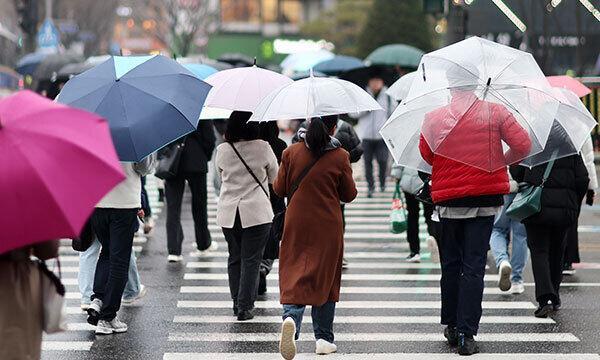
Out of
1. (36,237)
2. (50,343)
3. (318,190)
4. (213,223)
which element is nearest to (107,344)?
(50,343)

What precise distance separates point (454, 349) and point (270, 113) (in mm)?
2141

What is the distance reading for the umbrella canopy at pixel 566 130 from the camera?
27.8 feet

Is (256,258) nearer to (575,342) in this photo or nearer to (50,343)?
(50,343)

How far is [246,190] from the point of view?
945 cm

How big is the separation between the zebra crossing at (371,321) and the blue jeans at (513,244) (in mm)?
292

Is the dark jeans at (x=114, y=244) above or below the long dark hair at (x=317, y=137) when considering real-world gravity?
below

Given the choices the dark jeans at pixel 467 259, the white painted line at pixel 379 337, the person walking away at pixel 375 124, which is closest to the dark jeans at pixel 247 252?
the white painted line at pixel 379 337

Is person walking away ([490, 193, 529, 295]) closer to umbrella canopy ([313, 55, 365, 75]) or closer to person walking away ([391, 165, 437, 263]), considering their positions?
person walking away ([391, 165, 437, 263])

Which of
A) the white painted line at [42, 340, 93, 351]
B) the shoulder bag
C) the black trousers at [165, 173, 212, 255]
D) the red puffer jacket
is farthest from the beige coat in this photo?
the black trousers at [165, 173, 212, 255]

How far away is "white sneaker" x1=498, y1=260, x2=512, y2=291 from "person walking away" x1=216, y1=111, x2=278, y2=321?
7.60 feet

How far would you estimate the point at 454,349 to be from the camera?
28.1ft

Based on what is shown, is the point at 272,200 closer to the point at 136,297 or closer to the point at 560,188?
the point at 136,297

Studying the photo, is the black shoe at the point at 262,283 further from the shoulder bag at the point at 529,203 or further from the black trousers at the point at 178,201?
the shoulder bag at the point at 529,203

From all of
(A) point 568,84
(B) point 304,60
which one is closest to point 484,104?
(A) point 568,84
